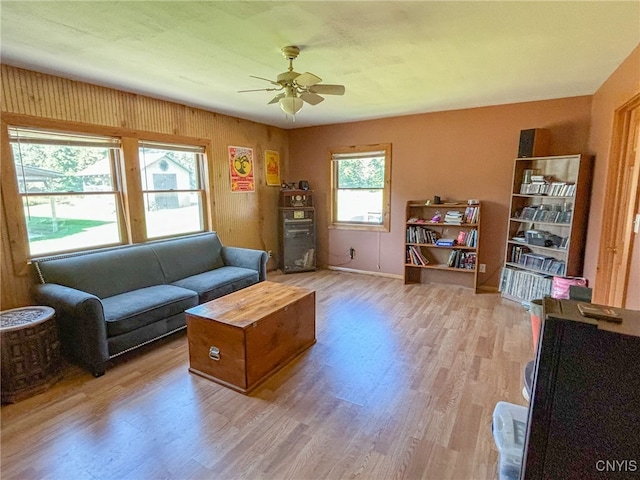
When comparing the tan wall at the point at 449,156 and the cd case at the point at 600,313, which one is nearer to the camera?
the cd case at the point at 600,313

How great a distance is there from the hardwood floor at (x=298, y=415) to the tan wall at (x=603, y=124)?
41.4 inches

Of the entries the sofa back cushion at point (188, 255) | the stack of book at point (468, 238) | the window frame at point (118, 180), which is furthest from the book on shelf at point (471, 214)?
the window frame at point (118, 180)

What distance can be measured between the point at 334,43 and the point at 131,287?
9.17 ft

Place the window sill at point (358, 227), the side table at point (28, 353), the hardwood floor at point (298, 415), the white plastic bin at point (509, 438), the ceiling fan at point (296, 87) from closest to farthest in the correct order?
the white plastic bin at point (509, 438)
the hardwood floor at point (298, 415)
the side table at point (28, 353)
the ceiling fan at point (296, 87)
the window sill at point (358, 227)

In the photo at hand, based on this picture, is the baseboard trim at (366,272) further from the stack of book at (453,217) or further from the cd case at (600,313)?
the cd case at (600,313)

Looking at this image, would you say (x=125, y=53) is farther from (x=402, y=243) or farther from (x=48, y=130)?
(x=402, y=243)

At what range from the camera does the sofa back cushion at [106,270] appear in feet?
9.23

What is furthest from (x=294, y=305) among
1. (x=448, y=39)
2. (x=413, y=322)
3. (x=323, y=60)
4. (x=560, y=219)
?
(x=560, y=219)

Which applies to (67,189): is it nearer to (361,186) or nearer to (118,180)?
(118,180)

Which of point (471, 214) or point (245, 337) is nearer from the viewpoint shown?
point (245, 337)

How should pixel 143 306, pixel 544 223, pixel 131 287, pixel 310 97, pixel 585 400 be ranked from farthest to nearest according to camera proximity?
pixel 544 223
pixel 131 287
pixel 143 306
pixel 310 97
pixel 585 400

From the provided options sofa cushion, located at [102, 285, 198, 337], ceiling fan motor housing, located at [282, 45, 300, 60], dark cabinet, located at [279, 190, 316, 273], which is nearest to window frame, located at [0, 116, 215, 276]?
sofa cushion, located at [102, 285, 198, 337]

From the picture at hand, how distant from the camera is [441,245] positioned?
4.44 metres

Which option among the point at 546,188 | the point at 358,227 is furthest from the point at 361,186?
the point at 546,188
